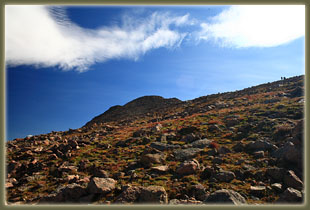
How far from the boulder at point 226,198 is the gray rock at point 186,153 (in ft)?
20.4

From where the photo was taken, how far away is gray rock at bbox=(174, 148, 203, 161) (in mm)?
15203

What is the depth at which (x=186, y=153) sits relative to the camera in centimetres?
1582

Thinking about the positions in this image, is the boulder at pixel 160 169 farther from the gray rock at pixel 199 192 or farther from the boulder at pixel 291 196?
the boulder at pixel 291 196

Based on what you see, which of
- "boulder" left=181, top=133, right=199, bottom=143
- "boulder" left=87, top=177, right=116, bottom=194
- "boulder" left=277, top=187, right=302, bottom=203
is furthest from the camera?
"boulder" left=181, top=133, right=199, bottom=143

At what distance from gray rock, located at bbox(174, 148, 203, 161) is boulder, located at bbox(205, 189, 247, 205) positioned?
623 centimetres

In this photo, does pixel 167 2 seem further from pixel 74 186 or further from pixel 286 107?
pixel 286 107

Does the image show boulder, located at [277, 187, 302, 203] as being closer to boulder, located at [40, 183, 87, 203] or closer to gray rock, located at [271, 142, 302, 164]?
gray rock, located at [271, 142, 302, 164]

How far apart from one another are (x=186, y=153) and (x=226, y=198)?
290 inches

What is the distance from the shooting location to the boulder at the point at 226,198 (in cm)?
843

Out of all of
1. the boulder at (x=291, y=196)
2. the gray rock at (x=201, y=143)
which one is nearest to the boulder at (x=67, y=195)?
the boulder at (x=291, y=196)

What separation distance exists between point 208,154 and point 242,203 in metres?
6.57

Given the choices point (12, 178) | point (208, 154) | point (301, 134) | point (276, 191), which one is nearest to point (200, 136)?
point (208, 154)

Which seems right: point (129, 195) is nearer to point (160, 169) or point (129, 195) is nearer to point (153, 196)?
point (153, 196)

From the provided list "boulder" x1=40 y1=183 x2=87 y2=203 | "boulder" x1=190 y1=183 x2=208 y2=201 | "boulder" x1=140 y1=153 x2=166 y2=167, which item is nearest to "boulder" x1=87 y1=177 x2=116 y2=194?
"boulder" x1=40 y1=183 x2=87 y2=203
